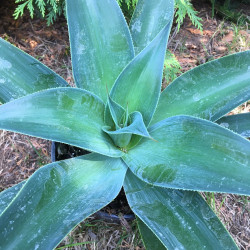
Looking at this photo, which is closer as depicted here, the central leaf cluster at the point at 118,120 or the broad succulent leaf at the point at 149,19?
the central leaf cluster at the point at 118,120

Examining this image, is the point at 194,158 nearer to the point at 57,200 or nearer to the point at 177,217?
the point at 177,217

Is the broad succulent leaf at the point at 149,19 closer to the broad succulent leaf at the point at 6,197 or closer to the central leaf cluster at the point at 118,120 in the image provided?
the central leaf cluster at the point at 118,120

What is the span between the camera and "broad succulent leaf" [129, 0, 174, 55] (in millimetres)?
1038

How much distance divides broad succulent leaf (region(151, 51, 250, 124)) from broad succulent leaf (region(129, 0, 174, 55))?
19 cm

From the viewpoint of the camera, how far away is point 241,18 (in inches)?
77.7

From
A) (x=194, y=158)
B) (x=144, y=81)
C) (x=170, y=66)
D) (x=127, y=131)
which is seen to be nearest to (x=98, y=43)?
(x=144, y=81)

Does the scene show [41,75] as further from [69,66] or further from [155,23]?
[69,66]

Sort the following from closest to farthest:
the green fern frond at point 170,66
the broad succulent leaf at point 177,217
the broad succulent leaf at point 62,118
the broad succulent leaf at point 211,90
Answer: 1. the broad succulent leaf at point 62,118
2. the broad succulent leaf at point 177,217
3. the broad succulent leaf at point 211,90
4. the green fern frond at point 170,66

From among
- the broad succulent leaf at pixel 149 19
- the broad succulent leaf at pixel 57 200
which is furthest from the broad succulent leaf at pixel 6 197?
the broad succulent leaf at pixel 149 19

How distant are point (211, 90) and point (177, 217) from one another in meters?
0.40

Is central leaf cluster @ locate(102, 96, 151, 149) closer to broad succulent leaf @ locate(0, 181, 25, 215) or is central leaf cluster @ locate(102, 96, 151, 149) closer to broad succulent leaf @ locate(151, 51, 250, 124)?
broad succulent leaf @ locate(151, 51, 250, 124)

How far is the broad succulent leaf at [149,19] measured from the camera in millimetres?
1038

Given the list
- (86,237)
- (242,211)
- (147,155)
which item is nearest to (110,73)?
(147,155)

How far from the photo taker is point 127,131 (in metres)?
0.79
